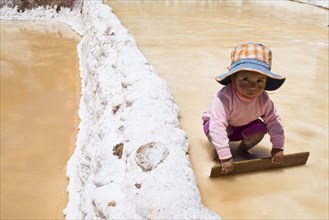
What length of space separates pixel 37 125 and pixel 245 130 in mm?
3514

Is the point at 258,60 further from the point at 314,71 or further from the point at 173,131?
the point at 314,71

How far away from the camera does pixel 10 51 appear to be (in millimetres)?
8414

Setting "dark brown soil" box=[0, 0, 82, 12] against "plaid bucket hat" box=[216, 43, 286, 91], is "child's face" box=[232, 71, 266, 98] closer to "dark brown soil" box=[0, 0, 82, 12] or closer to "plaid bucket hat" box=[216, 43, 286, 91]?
"plaid bucket hat" box=[216, 43, 286, 91]

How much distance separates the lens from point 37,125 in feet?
15.3

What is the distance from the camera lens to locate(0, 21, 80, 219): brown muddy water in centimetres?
325

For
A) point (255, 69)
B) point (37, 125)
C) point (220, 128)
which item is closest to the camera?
point (255, 69)

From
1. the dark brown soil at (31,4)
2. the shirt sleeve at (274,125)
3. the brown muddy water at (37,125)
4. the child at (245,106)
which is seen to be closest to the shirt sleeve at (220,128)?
the child at (245,106)

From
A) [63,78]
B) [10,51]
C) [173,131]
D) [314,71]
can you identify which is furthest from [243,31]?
[10,51]

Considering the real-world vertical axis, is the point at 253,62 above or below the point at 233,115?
above

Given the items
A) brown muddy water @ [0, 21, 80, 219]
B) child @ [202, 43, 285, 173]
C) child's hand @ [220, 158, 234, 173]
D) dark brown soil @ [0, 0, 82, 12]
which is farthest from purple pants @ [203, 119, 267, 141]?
dark brown soil @ [0, 0, 82, 12]

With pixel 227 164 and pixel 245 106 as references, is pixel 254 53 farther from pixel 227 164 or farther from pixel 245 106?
pixel 227 164

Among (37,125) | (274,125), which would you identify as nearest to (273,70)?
(274,125)

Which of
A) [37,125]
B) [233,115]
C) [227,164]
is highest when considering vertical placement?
[233,115]

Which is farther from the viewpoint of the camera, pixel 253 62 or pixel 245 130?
pixel 245 130
